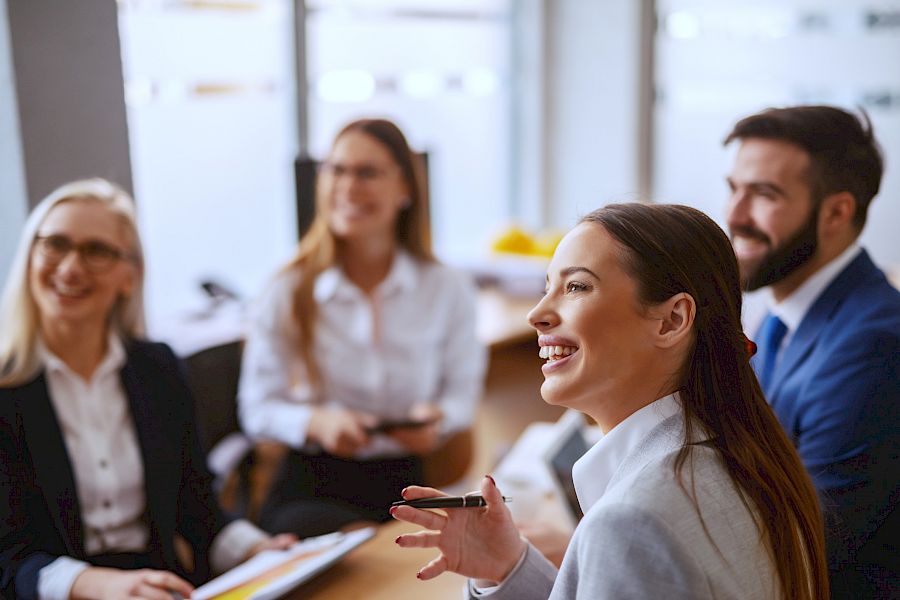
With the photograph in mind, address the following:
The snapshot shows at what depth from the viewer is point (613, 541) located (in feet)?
3.22

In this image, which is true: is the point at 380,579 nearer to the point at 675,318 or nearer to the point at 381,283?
the point at 675,318

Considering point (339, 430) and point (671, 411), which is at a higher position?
point (671, 411)

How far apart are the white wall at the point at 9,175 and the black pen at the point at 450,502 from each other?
3.93 ft

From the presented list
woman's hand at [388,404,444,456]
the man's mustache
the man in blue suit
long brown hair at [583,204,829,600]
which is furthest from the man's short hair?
woman's hand at [388,404,444,456]

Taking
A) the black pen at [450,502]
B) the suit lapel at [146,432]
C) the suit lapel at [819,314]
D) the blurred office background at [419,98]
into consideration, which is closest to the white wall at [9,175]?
the blurred office background at [419,98]

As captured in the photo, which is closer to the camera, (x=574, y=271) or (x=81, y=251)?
(x=574, y=271)

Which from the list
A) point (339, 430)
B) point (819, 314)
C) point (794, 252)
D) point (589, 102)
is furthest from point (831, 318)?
A: point (589, 102)

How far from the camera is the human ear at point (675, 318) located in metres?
1.09

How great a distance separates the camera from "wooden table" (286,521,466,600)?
60.6 inches

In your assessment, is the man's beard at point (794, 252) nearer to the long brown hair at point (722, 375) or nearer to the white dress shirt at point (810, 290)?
the white dress shirt at point (810, 290)

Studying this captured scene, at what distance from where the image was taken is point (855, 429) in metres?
1.55

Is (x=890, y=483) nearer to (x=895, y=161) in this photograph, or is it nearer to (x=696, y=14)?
(x=895, y=161)

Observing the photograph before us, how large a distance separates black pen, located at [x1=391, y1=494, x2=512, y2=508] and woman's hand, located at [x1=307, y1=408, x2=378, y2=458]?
1.07 m

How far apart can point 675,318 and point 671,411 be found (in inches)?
4.2
